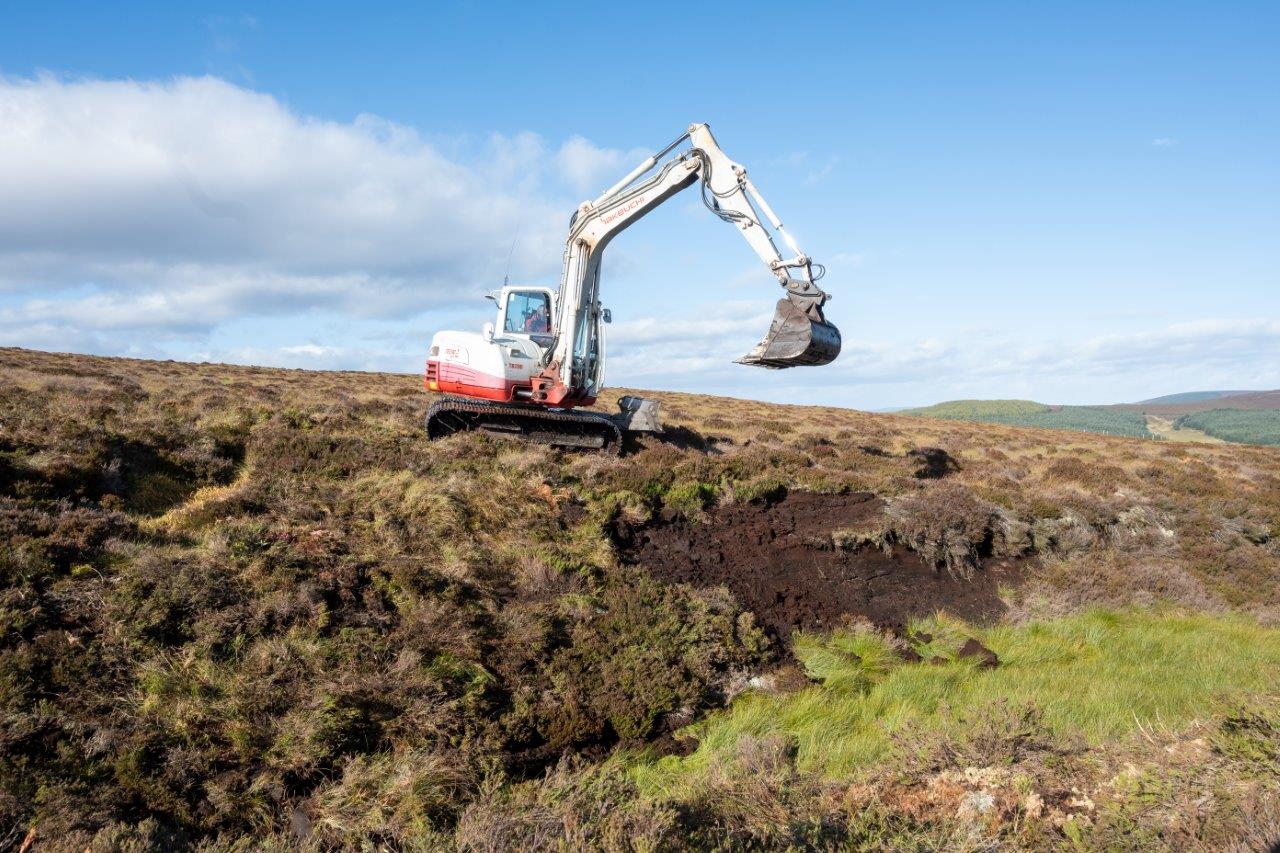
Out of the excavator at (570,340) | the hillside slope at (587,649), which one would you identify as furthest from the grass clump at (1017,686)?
the excavator at (570,340)

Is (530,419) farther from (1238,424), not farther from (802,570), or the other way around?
(1238,424)

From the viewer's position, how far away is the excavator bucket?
1171cm

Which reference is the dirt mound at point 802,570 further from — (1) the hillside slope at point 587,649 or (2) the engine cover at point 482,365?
(2) the engine cover at point 482,365

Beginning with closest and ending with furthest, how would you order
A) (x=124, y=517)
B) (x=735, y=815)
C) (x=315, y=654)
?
(x=735, y=815) → (x=315, y=654) → (x=124, y=517)

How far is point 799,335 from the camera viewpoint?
11734 mm

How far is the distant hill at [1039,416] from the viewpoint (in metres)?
43.2

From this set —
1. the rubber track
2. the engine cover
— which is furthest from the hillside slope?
Result: the engine cover

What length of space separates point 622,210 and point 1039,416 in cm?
4851

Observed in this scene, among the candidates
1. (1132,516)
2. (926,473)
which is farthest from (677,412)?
(1132,516)

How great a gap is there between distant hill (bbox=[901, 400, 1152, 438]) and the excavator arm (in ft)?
105

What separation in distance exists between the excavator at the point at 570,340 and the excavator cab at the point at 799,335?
0.71 meters

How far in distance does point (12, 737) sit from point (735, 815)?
4.74m

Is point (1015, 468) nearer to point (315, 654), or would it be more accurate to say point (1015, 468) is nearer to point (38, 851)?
point (315, 654)

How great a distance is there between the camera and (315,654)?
6.26 meters
